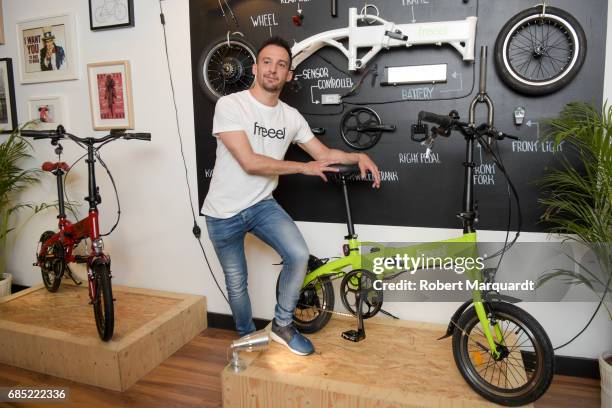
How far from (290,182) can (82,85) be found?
1.89 m

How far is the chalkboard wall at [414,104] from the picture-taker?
7.59ft

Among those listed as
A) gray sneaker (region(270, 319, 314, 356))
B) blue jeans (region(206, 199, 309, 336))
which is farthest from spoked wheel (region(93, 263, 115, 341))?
gray sneaker (region(270, 319, 314, 356))

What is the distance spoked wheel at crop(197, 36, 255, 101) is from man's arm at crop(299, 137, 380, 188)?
66 centimetres

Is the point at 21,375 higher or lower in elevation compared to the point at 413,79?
lower

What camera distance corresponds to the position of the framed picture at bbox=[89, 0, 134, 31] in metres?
3.08

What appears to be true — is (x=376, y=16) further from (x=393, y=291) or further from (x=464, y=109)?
(x=393, y=291)

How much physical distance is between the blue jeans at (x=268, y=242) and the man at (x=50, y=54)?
2113 mm

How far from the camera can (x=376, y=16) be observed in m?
2.46

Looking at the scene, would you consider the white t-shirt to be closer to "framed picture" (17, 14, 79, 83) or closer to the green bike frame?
the green bike frame

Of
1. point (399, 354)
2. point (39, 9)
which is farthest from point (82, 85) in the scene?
point (399, 354)

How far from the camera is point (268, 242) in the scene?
92.7 inches

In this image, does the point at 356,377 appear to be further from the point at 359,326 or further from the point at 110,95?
the point at 110,95
